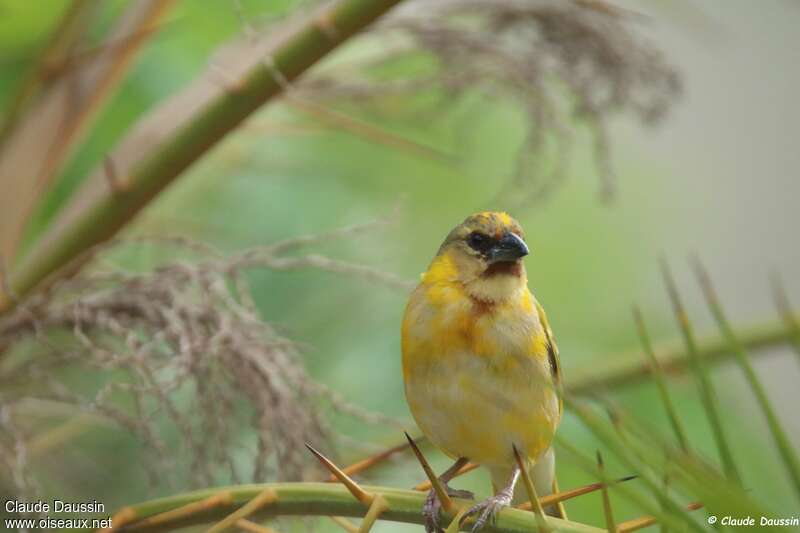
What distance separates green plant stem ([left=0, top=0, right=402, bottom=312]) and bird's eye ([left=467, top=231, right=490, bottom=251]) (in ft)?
1.29

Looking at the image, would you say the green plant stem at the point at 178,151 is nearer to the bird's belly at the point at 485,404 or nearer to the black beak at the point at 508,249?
the black beak at the point at 508,249

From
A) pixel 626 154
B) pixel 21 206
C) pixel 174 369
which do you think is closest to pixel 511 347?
pixel 174 369

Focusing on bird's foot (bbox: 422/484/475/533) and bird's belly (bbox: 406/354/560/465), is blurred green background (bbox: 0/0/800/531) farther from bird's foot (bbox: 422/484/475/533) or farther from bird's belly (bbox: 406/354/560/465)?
bird's foot (bbox: 422/484/475/533)

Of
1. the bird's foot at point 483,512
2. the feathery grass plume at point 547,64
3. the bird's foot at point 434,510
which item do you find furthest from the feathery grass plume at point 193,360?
the feathery grass plume at point 547,64

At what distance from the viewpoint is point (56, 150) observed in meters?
2.51

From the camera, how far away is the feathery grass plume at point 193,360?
6.06 ft

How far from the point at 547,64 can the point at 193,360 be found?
114cm

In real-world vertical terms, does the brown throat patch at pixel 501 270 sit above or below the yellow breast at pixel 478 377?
above

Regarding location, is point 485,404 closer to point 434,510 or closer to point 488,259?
point 488,259

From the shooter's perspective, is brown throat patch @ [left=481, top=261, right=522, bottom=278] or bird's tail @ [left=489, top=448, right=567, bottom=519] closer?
brown throat patch @ [left=481, top=261, right=522, bottom=278]

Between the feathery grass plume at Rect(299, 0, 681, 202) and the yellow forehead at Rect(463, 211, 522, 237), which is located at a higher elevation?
the feathery grass plume at Rect(299, 0, 681, 202)

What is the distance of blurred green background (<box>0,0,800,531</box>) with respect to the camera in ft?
9.35

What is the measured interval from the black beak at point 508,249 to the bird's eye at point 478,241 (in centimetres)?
2

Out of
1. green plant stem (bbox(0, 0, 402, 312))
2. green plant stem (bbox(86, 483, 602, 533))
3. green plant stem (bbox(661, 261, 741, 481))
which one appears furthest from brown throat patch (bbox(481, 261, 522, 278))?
green plant stem (bbox(661, 261, 741, 481))
